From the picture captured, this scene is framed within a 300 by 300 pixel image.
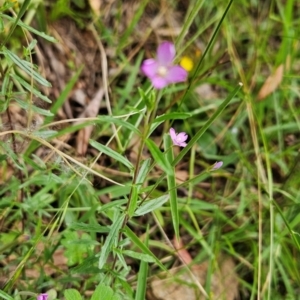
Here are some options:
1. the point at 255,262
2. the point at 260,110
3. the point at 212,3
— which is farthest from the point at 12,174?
the point at 212,3

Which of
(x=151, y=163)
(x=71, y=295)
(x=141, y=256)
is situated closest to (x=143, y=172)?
(x=141, y=256)

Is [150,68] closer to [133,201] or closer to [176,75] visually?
[176,75]

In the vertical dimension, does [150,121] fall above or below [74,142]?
below

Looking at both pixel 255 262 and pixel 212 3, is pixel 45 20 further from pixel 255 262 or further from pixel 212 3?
pixel 255 262

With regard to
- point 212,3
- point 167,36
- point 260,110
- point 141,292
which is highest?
point 212,3

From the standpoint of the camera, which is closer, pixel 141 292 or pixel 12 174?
pixel 141 292
